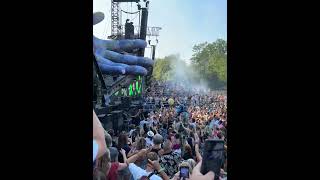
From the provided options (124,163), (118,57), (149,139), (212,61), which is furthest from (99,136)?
(212,61)

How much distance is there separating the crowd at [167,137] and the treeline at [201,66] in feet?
0.34

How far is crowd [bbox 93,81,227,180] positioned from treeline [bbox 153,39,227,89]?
A: 0.34 ft

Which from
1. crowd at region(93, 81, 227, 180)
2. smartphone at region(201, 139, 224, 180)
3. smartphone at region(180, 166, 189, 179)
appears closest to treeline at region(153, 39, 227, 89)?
crowd at region(93, 81, 227, 180)

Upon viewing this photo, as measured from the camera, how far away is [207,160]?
5.97m

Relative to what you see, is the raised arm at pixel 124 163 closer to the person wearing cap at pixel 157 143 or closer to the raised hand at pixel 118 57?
Result: the person wearing cap at pixel 157 143

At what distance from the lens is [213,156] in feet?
19.6

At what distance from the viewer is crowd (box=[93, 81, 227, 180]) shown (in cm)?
602

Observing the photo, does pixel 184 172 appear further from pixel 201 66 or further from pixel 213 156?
pixel 201 66

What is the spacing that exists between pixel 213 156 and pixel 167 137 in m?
0.53

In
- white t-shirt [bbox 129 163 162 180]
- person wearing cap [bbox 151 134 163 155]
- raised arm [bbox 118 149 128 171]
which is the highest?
person wearing cap [bbox 151 134 163 155]

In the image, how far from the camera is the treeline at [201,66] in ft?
19.7

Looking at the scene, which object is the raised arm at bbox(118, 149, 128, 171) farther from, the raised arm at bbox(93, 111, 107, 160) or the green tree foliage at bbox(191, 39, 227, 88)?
the green tree foliage at bbox(191, 39, 227, 88)

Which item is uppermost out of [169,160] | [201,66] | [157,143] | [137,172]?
[201,66]
